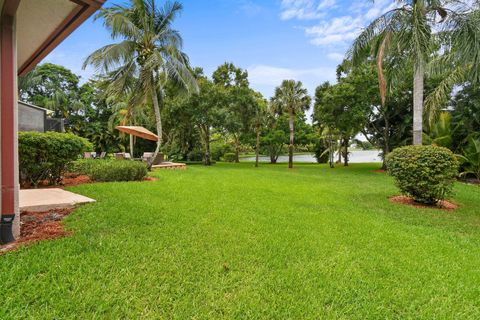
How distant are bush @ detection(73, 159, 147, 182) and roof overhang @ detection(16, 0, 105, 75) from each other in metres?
4.51

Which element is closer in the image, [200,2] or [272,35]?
[200,2]

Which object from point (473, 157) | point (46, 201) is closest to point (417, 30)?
point (473, 157)

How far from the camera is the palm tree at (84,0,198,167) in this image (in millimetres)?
11038

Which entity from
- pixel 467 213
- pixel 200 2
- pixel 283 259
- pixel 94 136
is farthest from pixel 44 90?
pixel 467 213

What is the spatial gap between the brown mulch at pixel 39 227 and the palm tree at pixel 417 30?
7560 millimetres

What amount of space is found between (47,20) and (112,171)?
569 cm

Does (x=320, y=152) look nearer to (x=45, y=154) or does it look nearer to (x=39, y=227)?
(x=45, y=154)

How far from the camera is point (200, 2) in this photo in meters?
9.86

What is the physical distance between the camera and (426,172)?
6.23 m

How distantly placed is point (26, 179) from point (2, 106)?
15.1 feet

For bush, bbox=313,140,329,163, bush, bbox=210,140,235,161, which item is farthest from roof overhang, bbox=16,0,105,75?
bush, bbox=313,140,329,163

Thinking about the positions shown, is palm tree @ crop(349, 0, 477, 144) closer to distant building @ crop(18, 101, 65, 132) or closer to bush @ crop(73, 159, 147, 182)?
bush @ crop(73, 159, 147, 182)

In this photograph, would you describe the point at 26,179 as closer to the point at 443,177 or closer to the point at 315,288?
the point at 315,288

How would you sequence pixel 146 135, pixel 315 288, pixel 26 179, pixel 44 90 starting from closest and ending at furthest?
1. pixel 315 288
2. pixel 26 179
3. pixel 146 135
4. pixel 44 90
